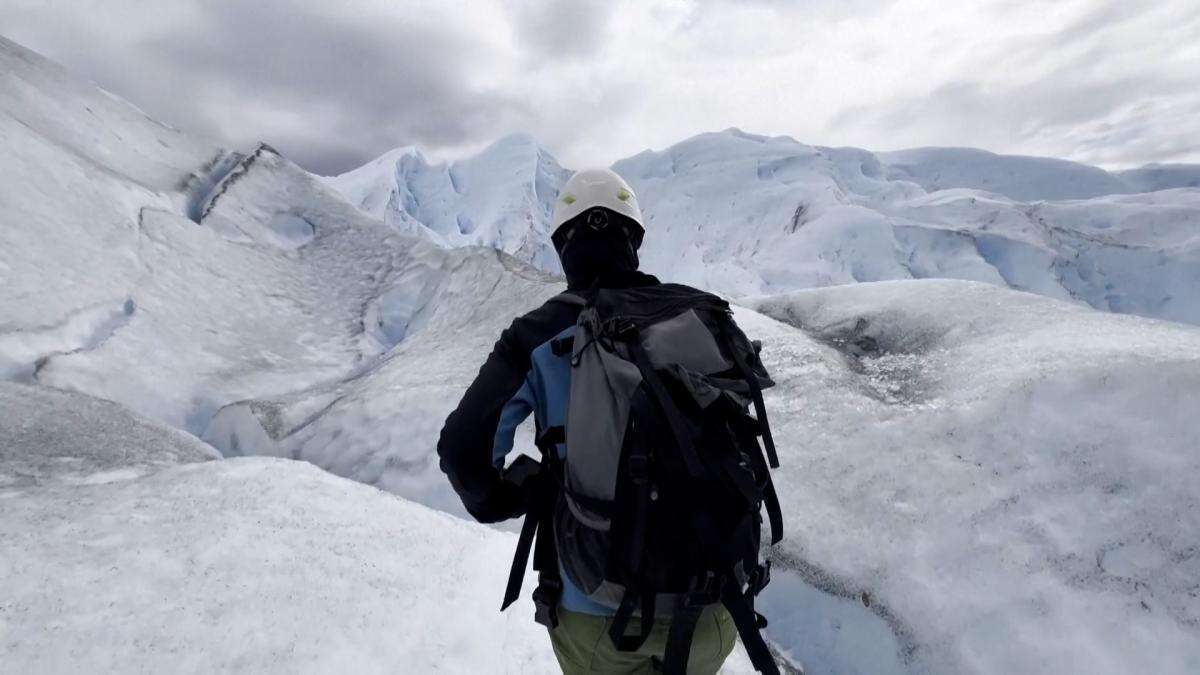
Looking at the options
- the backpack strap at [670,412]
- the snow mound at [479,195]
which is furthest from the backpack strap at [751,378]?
the snow mound at [479,195]

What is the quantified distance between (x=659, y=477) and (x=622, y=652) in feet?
1.93

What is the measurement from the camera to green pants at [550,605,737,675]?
1.58 m

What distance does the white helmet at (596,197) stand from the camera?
193 centimetres

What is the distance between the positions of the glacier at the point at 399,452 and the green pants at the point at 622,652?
6.54 ft

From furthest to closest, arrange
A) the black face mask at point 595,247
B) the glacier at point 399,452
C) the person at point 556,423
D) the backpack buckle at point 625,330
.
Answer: the glacier at point 399,452 < the black face mask at point 595,247 < the person at point 556,423 < the backpack buckle at point 625,330

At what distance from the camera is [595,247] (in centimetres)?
186

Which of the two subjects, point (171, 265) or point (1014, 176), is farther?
point (1014, 176)

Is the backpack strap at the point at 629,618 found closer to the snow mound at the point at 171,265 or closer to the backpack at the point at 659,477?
the backpack at the point at 659,477

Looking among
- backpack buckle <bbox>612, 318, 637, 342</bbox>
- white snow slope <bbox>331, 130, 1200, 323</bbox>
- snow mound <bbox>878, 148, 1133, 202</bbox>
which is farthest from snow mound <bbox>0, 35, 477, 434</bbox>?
snow mound <bbox>878, 148, 1133, 202</bbox>

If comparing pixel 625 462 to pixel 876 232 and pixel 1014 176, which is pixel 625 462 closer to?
pixel 876 232

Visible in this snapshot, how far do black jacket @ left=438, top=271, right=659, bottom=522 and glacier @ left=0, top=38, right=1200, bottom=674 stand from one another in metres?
2.12

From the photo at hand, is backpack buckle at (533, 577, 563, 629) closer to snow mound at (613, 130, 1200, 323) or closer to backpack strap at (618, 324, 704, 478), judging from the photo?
backpack strap at (618, 324, 704, 478)

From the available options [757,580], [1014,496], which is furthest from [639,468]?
[1014,496]

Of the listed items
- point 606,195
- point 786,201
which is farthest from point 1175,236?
point 606,195
